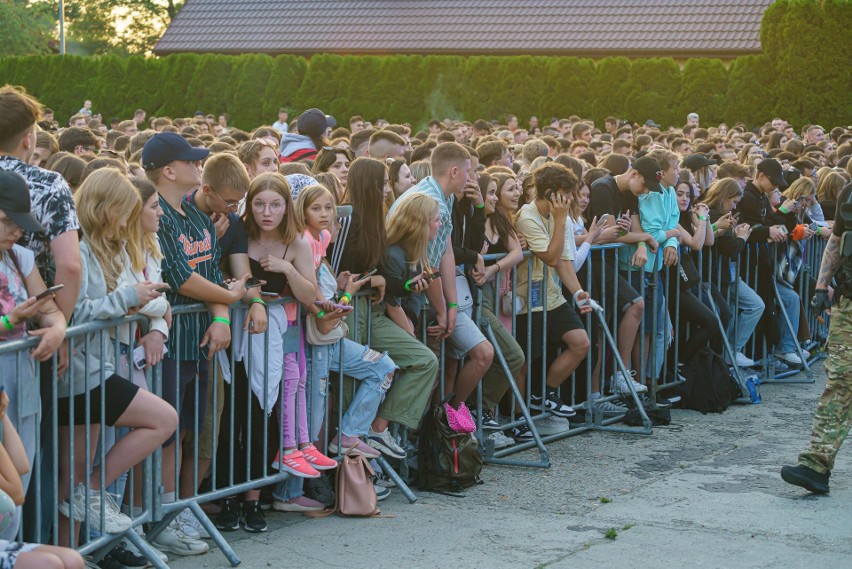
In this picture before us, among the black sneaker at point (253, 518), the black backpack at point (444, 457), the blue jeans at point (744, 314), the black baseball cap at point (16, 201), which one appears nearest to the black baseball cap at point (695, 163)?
the blue jeans at point (744, 314)

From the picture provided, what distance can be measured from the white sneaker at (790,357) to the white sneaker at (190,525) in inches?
275

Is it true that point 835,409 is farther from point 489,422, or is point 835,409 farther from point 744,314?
point 744,314

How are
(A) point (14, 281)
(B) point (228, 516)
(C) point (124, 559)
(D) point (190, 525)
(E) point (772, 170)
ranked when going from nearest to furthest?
(A) point (14, 281) → (C) point (124, 559) → (D) point (190, 525) → (B) point (228, 516) → (E) point (772, 170)

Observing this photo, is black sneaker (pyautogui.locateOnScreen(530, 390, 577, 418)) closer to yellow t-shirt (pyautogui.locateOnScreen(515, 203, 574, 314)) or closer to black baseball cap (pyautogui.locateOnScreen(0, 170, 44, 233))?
yellow t-shirt (pyautogui.locateOnScreen(515, 203, 574, 314))

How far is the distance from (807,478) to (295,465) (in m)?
2.82

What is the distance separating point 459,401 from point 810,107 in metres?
29.4

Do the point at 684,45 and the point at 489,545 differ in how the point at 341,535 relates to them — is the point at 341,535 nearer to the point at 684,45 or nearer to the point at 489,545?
the point at 489,545

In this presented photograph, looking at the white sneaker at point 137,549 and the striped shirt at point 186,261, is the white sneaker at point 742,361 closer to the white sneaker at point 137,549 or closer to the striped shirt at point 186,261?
the striped shirt at point 186,261

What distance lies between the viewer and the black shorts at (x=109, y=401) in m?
5.50

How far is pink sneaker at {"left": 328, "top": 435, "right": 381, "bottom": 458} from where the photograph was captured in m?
7.12

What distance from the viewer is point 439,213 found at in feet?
25.6

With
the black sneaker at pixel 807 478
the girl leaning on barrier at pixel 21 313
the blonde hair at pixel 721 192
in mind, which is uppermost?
the blonde hair at pixel 721 192

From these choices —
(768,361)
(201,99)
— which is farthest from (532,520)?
(201,99)

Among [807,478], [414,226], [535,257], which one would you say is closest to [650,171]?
[535,257]
